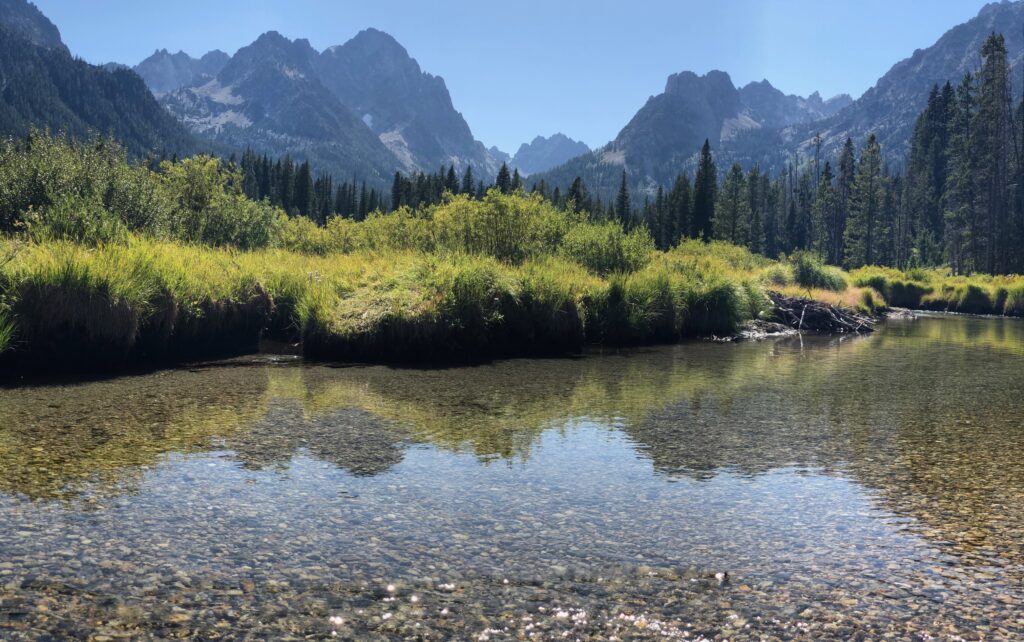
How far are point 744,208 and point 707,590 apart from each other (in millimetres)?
114826

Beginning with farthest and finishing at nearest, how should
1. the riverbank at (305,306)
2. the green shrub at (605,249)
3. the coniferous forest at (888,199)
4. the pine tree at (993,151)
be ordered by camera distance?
the coniferous forest at (888,199) < the pine tree at (993,151) < the green shrub at (605,249) < the riverbank at (305,306)

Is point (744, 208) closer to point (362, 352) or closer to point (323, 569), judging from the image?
point (362, 352)

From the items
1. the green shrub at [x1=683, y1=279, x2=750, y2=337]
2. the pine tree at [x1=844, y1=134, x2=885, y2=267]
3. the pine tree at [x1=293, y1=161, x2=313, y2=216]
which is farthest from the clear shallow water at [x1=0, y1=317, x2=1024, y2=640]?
the pine tree at [x1=293, y1=161, x2=313, y2=216]

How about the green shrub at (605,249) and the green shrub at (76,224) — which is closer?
the green shrub at (76,224)

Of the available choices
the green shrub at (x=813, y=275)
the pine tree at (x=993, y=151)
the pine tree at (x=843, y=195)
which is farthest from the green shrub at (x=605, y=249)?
the pine tree at (x=843, y=195)

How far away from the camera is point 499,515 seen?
7.52 metres

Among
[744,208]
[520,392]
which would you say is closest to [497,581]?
[520,392]

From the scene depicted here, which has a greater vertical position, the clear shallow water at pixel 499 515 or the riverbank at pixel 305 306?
the riverbank at pixel 305 306

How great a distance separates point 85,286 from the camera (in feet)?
50.6

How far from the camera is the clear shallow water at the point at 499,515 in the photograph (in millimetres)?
5301

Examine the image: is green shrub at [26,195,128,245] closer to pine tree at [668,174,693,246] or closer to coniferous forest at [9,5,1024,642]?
coniferous forest at [9,5,1024,642]

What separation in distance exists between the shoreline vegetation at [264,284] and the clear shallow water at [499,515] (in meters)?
2.91

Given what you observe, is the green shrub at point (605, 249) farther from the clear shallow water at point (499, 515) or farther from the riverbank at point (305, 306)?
the clear shallow water at point (499, 515)

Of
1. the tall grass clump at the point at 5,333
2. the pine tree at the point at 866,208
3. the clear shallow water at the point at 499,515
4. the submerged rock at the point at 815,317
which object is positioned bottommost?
the clear shallow water at the point at 499,515
